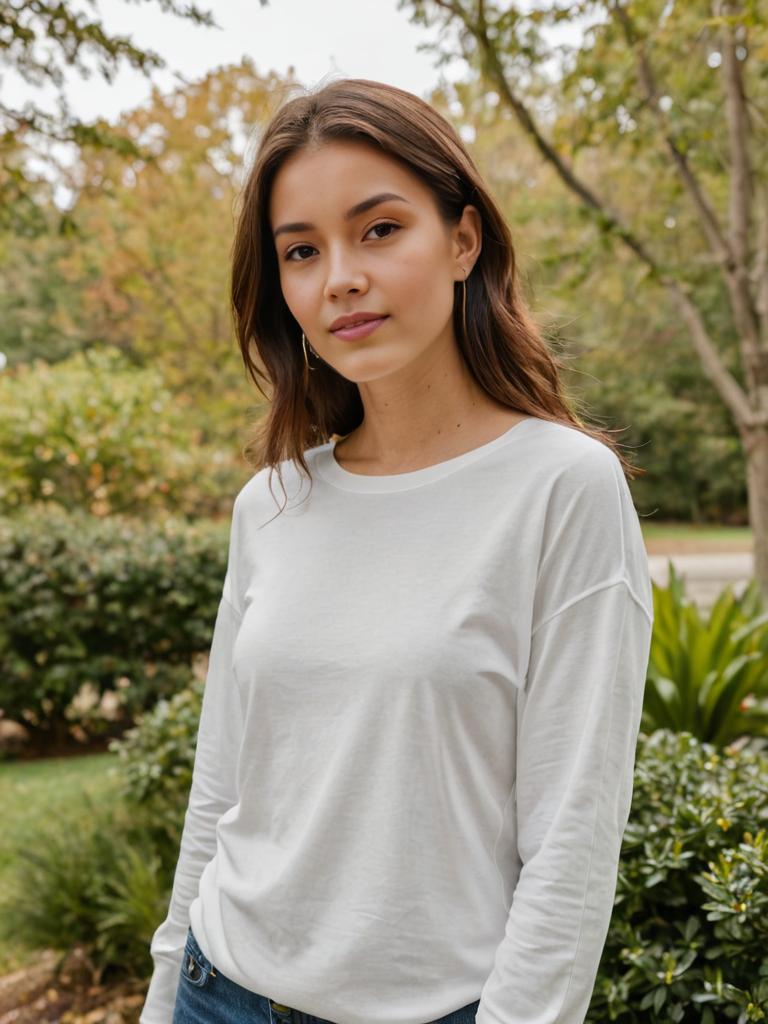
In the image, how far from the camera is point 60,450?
1005 centimetres

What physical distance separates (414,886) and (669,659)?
3141mm

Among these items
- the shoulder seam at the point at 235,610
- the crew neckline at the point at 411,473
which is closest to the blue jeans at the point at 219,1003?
the shoulder seam at the point at 235,610

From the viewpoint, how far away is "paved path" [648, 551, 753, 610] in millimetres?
14352

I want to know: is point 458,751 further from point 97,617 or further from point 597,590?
point 97,617

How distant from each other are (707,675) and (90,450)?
24.7ft

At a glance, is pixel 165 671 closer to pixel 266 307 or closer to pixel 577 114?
pixel 577 114

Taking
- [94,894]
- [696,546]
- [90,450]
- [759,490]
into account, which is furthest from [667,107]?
[696,546]

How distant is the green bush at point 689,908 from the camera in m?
1.94

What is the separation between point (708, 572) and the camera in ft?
55.9

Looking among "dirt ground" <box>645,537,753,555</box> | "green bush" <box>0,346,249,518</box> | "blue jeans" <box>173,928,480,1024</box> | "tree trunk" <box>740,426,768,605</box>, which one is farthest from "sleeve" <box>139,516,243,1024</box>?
→ "dirt ground" <box>645,537,753,555</box>

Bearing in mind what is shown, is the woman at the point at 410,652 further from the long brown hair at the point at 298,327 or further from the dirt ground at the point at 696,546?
the dirt ground at the point at 696,546

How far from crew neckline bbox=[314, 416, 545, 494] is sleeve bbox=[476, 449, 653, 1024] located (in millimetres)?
188

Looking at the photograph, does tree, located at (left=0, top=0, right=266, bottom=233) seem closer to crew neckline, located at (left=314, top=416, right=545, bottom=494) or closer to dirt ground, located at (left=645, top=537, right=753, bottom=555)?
crew neckline, located at (left=314, top=416, right=545, bottom=494)

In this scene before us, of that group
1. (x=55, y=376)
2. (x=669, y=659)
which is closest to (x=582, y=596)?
(x=669, y=659)
